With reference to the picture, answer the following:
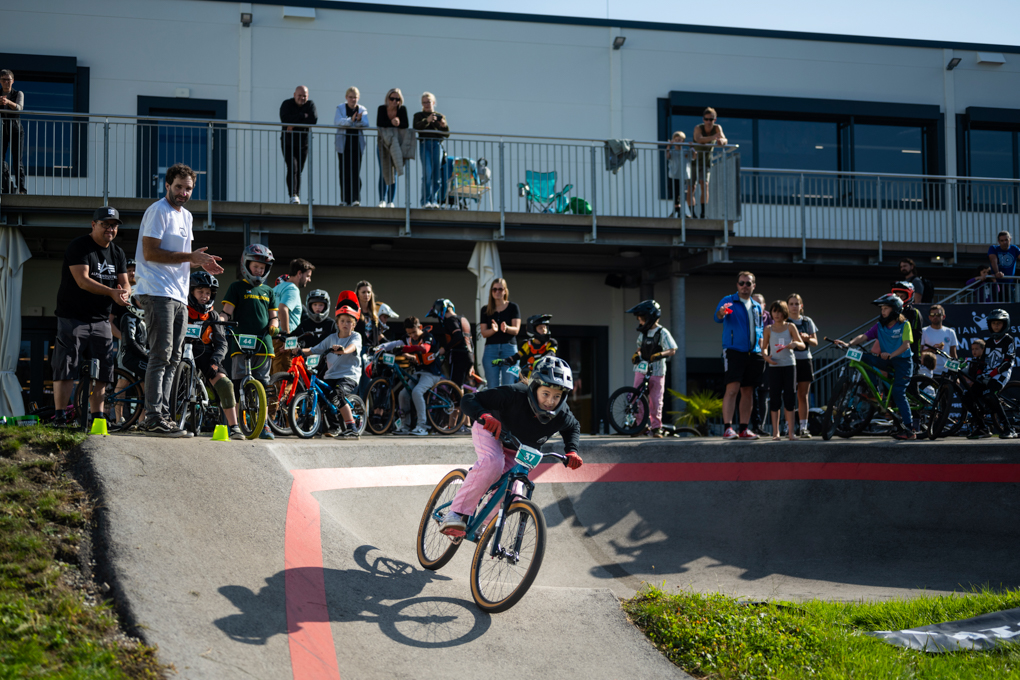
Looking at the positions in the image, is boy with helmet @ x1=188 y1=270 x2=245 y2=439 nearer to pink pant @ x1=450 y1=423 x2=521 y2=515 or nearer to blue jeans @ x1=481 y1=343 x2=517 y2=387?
pink pant @ x1=450 y1=423 x2=521 y2=515

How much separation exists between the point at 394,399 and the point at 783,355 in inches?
195

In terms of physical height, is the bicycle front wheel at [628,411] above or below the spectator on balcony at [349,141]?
below

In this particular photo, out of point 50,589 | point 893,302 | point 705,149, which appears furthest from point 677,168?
point 50,589

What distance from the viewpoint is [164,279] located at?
676 centimetres

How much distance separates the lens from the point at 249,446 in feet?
23.2

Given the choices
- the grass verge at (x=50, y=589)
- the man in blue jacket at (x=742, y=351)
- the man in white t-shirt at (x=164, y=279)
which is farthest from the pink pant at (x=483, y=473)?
the man in blue jacket at (x=742, y=351)

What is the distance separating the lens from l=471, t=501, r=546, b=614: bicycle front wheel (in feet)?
17.5

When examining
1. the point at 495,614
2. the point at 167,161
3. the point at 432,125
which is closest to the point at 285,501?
the point at 495,614

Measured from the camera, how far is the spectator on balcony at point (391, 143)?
13117 mm

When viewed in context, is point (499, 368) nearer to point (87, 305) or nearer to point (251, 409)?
point (251, 409)

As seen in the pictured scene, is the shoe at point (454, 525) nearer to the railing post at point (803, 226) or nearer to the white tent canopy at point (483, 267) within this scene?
the white tent canopy at point (483, 267)

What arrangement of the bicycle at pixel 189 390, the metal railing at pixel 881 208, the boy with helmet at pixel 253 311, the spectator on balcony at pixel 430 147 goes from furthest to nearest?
1. the metal railing at pixel 881 208
2. the spectator on balcony at pixel 430 147
3. the boy with helmet at pixel 253 311
4. the bicycle at pixel 189 390

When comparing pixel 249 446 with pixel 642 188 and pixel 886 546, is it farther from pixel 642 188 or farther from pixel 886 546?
pixel 642 188

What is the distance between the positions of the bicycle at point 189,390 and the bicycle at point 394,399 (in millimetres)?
2961
